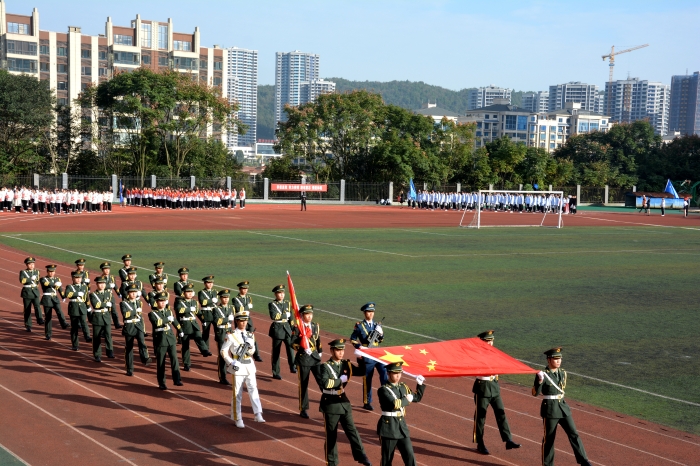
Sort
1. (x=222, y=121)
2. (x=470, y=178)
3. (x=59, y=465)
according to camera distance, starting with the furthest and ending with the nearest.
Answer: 1. (x=470, y=178)
2. (x=222, y=121)
3. (x=59, y=465)

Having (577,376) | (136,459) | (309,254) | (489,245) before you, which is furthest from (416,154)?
(136,459)

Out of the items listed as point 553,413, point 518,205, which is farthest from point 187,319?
point 518,205

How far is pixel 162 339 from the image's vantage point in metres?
12.5

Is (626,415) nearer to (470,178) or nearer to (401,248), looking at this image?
(401,248)

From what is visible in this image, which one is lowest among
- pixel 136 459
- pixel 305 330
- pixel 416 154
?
pixel 136 459

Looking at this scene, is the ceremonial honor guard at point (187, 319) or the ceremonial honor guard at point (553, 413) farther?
the ceremonial honor guard at point (187, 319)

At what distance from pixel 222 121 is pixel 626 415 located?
6117 cm

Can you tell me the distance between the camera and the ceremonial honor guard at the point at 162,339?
488 inches

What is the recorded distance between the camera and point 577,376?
13.7 meters

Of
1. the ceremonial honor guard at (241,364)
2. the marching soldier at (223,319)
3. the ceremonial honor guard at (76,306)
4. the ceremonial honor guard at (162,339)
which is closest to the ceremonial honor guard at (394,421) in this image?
the ceremonial honor guard at (241,364)

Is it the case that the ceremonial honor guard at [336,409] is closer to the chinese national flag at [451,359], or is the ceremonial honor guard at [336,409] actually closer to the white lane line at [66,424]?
the chinese national flag at [451,359]

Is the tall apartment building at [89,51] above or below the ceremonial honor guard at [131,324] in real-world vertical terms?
above

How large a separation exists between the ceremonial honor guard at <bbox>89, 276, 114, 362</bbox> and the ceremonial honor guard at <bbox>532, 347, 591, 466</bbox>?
837cm

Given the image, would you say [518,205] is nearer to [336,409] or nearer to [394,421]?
[336,409]
